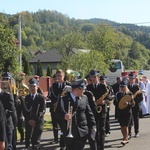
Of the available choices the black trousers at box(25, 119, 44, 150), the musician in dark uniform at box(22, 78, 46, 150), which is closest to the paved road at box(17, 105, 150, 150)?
the black trousers at box(25, 119, 44, 150)

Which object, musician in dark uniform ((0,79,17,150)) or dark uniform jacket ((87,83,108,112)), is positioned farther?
dark uniform jacket ((87,83,108,112))

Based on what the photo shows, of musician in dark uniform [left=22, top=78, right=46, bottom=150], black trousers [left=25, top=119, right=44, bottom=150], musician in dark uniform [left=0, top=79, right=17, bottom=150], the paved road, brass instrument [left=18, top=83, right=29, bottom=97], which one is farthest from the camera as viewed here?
brass instrument [left=18, top=83, right=29, bottom=97]

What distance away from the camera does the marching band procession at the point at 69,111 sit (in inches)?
267

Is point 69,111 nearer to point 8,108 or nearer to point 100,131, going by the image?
point 8,108

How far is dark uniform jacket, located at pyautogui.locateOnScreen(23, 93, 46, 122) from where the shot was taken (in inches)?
360

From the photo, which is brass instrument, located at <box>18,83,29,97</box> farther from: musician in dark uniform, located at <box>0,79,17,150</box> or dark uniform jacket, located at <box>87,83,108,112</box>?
musician in dark uniform, located at <box>0,79,17,150</box>

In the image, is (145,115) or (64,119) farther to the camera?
(145,115)

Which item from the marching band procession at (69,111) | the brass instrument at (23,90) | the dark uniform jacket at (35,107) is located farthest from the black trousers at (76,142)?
the brass instrument at (23,90)

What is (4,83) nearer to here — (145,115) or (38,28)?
(145,115)

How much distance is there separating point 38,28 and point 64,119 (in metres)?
183

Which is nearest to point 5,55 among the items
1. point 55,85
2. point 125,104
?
point 55,85

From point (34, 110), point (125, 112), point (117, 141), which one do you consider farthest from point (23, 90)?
point (117, 141)

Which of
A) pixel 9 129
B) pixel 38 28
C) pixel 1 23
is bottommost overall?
pixel 9 129

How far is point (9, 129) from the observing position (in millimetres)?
7668
